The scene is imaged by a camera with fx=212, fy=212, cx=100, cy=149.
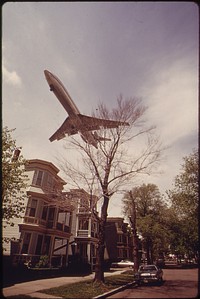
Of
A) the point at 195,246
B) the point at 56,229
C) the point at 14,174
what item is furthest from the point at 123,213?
the point at 14,174

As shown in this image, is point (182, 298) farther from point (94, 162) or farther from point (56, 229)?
point (56, 229)

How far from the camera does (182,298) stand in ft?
31.2

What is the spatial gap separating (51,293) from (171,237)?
30.4m

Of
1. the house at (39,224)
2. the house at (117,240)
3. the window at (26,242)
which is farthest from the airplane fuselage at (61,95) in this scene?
the house at (117,240)

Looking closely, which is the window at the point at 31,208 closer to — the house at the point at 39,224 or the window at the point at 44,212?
the house at the point at 39,224

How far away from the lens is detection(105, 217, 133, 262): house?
4522 cm

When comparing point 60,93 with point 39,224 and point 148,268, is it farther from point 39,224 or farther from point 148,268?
point 148,268

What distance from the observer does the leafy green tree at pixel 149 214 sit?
3672 cm

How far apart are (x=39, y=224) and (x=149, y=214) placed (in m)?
24.1

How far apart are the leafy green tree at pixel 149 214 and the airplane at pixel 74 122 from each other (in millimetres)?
15262

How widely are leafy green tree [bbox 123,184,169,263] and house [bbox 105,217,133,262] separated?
21.8 ft

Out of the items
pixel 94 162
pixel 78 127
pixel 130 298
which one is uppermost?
pixel 78 127

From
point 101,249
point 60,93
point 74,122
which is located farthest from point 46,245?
point 60,93

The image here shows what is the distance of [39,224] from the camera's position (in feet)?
69.5
